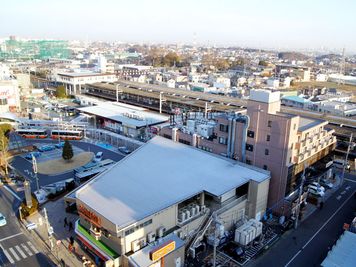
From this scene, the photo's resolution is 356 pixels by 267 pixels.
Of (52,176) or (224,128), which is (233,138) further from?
(52,176)

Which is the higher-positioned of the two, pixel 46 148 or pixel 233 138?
pixel 233 138

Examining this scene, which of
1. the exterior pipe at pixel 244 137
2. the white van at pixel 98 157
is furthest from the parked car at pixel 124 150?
the exterior pipe at pixel 244 137

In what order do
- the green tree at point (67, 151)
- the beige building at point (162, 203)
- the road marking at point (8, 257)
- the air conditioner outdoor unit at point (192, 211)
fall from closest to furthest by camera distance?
the beige building at point (162, 203)
the road marking at point (8, 257)
the air conditioner outdoor unit at point (192, 211)
the green tree at point (67, 151)

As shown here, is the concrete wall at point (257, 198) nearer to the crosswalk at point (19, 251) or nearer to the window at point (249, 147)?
the window at point (249, 147)

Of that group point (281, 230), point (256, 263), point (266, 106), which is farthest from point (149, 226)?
point (266, 106)

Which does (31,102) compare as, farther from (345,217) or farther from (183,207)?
(345,217)

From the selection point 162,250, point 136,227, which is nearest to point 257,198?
point 162,250
